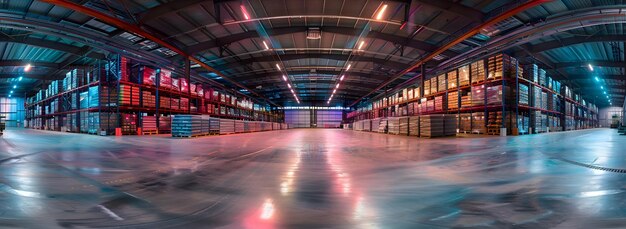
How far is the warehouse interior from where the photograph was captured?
1777 millimetres

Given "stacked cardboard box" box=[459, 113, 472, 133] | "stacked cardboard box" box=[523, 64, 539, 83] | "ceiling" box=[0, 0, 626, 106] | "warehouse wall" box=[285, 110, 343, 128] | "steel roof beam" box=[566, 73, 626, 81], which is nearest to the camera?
"ceiling" box=[0, 0, 626, 106]

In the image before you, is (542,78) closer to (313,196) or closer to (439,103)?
(439,103)

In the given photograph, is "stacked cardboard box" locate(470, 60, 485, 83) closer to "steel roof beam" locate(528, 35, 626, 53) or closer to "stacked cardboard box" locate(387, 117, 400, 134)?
"steel roof beam" locate(528, 35, 626, 53)

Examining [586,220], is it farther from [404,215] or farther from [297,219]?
[297,219]

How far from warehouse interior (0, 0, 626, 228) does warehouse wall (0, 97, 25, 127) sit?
8821 millimetres

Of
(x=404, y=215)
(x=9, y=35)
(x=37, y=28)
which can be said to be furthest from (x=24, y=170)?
(x=9, y=35)

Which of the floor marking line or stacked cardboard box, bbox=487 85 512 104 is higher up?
stacked cardboard box, bbox=487 85 512 104

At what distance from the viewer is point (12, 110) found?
109 feet

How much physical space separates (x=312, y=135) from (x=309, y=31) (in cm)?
570

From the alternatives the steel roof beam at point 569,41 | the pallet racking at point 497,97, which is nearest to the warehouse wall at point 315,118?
the pallet racking at point 497,97

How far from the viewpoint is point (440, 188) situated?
2256mm

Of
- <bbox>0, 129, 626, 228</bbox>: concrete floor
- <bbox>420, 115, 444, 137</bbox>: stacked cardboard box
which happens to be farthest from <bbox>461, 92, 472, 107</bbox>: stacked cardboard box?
<bbox>0, 129, 626, 228</bbox>: concrete floor

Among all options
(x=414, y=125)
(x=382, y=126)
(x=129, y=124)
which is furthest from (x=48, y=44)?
(x=382, y=126)

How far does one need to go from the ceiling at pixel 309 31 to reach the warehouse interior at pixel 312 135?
0.27ft
